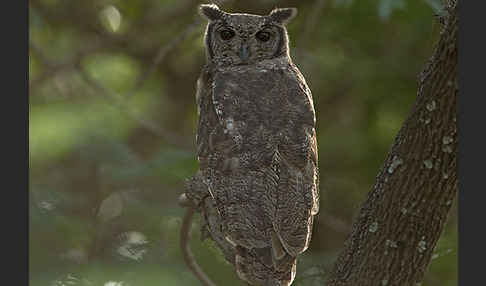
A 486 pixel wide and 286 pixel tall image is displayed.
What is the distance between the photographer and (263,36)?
3736 millimetres

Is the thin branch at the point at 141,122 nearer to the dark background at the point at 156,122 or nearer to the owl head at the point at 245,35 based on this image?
the dark background at the point at 156,122

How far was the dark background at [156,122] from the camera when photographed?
500 cm

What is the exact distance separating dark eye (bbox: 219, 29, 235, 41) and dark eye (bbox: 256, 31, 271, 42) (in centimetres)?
12

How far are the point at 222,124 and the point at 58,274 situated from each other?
2205 millimetres

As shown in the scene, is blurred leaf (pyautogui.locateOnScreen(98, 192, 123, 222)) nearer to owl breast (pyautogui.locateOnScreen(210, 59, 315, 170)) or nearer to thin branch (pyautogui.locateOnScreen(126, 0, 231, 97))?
thin branch (pyautogui.locateOnScreen(126, 0, 231, 97))

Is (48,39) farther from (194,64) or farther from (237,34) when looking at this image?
(237,34)

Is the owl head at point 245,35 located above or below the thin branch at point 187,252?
above

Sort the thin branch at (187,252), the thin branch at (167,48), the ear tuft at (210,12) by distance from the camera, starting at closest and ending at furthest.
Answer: the ear tuft at (210,12)
the thin branch at (187,252)
the thin branch at (167,48)

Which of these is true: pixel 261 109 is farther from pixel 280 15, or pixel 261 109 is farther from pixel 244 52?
pixel 280 15

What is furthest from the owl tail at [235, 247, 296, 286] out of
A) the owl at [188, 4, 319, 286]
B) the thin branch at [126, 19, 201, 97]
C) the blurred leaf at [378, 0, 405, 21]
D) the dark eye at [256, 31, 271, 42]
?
the blurred leaf at [378, 0, 405, 21]

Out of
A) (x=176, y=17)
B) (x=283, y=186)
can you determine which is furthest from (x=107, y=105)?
(x=283, y=186)

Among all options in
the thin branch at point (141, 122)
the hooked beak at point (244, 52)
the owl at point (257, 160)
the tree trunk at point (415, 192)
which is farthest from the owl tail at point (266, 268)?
the thin branch at point (141, 122)

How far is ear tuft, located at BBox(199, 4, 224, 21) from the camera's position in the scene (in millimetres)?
3625

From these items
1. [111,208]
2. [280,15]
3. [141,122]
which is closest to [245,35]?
[280,15]
